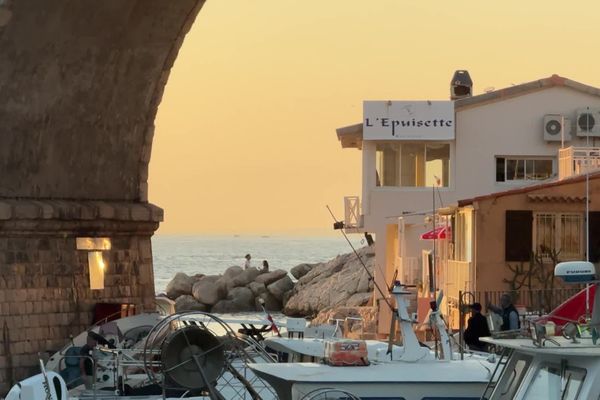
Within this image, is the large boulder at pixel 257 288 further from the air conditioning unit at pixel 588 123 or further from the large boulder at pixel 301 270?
the air conditioning unit at pixel 588 123

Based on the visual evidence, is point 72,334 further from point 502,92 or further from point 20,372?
point 502,92

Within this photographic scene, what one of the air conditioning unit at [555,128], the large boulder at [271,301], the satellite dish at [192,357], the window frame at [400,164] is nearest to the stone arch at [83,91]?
the satellite dish at [192,357]

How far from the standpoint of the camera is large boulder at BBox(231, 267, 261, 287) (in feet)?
180

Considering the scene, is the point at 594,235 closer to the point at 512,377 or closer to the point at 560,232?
the point at 560,232

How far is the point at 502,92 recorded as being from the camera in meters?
35.5

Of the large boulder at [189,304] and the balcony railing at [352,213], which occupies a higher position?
the balcony railing at [352,213]

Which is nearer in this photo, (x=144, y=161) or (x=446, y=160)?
(x=144, y=161)

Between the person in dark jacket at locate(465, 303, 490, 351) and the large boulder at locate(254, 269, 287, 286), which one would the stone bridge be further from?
the large boulder at locate(254, 269, 287, 286)

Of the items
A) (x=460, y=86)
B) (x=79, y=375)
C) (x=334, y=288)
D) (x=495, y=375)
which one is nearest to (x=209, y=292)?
(x=334, y=288)

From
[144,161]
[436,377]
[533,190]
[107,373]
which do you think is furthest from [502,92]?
[436,377]

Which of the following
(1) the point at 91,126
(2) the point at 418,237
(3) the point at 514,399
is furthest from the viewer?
(2) the point at 418,237

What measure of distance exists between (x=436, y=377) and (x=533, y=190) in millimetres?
12974

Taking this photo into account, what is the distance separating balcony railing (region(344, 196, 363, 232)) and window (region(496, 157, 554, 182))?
3.25 meters

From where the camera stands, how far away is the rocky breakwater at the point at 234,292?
52.9m
